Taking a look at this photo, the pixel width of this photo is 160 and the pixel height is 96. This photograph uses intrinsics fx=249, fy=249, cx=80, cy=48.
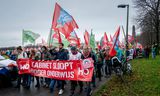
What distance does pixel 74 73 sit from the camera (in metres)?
8.91

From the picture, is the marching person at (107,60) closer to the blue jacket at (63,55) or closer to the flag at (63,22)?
the flag at (63,22)

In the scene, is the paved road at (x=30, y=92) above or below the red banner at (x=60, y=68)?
below

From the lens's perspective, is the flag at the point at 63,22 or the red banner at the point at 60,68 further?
the flag at the point at 63,22

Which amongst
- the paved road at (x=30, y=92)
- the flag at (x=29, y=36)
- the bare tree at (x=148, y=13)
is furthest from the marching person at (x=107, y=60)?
the bare tree at (x=148, y=13)

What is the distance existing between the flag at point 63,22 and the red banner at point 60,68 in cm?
183

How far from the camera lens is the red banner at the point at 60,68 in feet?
27.7

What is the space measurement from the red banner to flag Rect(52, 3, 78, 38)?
1827 millimetres

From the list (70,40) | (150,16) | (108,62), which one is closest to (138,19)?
(150,16)

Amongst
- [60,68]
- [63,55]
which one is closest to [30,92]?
[60,68]

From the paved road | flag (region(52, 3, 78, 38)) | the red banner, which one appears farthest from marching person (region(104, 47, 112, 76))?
the red banner

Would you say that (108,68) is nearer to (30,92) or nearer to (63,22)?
(63,22)

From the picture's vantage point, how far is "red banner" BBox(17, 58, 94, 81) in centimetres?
844

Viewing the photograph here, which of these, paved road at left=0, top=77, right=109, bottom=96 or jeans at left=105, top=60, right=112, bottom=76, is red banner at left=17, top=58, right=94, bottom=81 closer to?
paved road at left=0, top=77, right=109, bottom=96

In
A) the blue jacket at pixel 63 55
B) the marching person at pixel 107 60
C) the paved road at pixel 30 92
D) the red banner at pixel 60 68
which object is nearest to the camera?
the red banner at pixel 60 68
